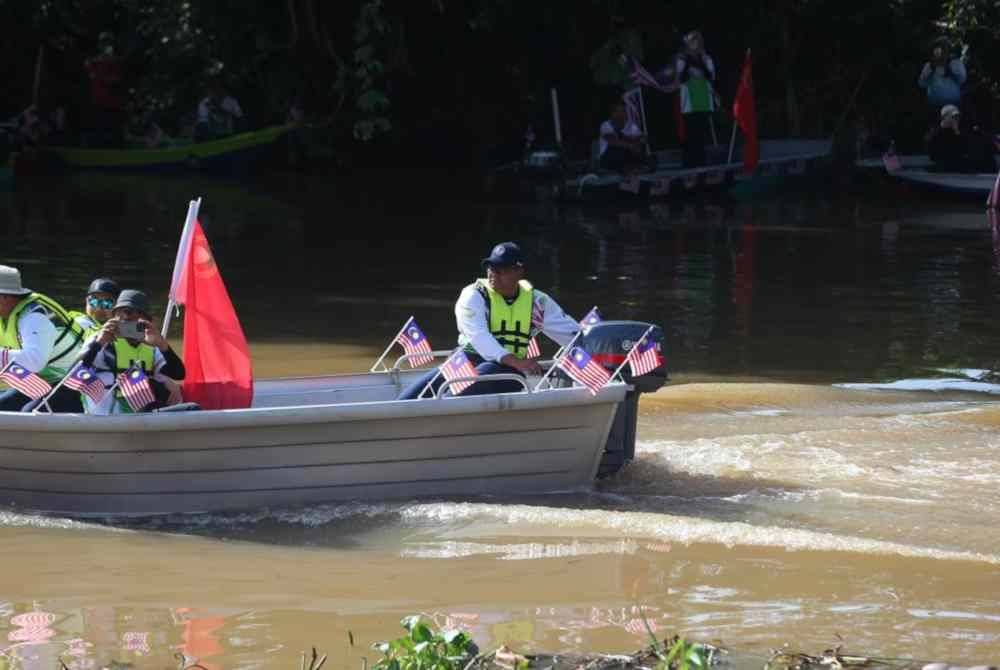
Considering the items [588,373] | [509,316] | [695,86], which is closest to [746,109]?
[695,86]

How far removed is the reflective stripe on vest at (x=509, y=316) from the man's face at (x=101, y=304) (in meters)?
2.06

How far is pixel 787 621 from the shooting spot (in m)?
7.46

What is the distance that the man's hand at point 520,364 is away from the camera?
963 cm

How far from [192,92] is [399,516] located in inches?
740

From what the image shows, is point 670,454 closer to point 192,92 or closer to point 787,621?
point 787,621

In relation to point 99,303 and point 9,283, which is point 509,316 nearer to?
point 99,303

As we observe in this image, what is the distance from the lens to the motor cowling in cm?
959

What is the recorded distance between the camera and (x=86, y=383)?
9.02 m

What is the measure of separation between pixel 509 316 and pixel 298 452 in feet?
4.86

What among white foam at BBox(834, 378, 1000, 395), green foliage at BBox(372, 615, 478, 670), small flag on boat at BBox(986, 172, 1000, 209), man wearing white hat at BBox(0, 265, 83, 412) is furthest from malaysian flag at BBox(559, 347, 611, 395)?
small flag on boat at BBox(986, 172, 1000, 209)

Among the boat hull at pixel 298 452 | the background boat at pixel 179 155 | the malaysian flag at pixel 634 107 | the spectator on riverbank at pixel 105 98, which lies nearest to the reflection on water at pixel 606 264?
the background boat at pixel 179 155

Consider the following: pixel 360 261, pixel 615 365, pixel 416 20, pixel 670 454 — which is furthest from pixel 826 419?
pixel 416 20

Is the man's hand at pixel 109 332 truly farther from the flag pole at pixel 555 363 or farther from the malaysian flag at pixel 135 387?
the flag pole at pixel 555 363

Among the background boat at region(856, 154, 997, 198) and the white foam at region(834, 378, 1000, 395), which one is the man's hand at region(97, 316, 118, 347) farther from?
the background boat at region(856, 154, 997, 198)
